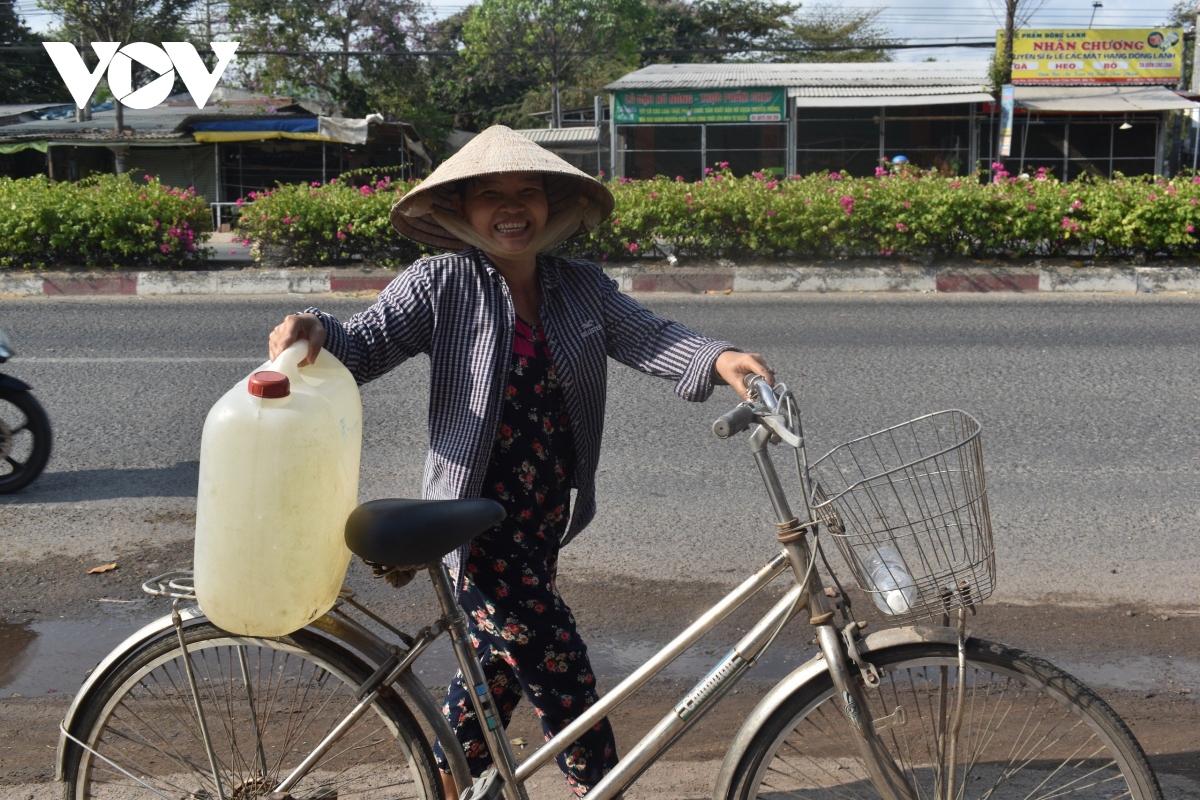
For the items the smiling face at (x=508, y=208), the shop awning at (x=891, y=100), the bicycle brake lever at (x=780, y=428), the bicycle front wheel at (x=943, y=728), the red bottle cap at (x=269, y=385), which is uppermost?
the shop awning at (x=891, y=100)

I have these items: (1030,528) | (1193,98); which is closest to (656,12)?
(1193,98)

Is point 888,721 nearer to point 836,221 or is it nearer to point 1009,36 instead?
point 836,221

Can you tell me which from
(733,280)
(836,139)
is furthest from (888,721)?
(836,139)

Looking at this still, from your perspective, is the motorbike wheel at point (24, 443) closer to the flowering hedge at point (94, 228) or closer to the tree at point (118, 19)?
the flowering hedge at point (94, 228)

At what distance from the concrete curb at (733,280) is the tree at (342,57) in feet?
79.3

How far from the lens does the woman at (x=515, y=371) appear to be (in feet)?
7.40

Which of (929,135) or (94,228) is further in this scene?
(929,135)

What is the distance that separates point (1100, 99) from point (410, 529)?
82.4ft

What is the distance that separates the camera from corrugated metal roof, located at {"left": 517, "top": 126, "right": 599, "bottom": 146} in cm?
3105

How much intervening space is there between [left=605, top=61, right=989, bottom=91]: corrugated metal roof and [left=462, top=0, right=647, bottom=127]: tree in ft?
25.7

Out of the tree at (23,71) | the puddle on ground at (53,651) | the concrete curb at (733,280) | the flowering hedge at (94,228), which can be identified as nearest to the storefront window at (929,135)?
the concrete curb at (733,280)

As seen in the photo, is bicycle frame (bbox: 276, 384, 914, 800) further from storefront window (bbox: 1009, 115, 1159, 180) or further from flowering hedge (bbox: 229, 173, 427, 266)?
storefront window (bbox: 1009, 115, 1159, 180)

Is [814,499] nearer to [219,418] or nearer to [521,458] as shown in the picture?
[521,458]

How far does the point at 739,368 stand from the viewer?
7.14 feet
